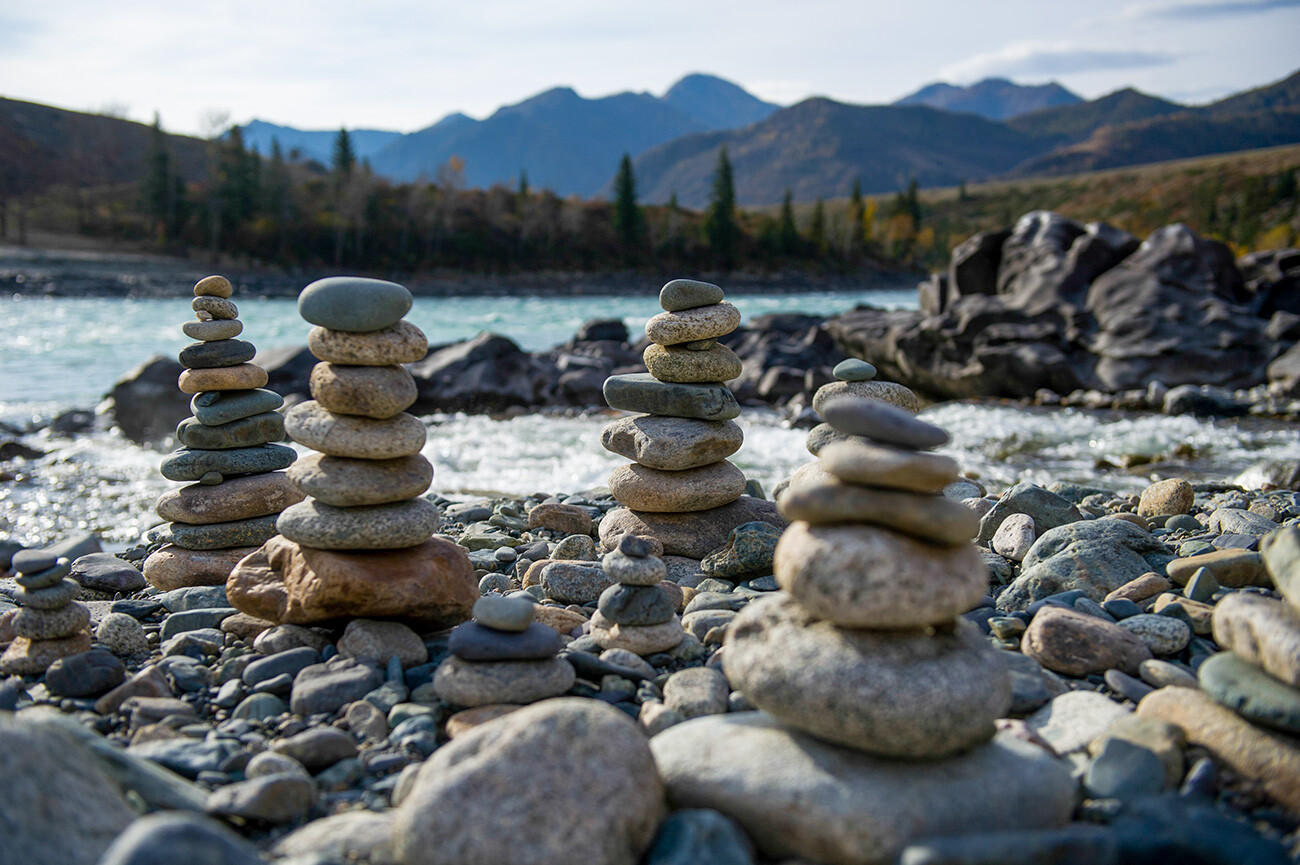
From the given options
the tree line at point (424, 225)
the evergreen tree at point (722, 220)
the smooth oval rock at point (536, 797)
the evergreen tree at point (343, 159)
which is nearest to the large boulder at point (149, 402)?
the smooth oval rock at point (536, 797)

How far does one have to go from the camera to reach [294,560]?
4738 millimetres

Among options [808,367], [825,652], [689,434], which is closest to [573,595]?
[689,434]

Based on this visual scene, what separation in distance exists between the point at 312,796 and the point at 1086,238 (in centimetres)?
2433

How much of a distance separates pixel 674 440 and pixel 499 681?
295 centimetres

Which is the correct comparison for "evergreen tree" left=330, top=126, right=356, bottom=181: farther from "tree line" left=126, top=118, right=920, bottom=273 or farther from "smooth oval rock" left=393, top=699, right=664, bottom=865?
"smooth oval rock" left=393, top=699, right=664, bottom=865

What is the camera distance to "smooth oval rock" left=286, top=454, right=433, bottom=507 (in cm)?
461

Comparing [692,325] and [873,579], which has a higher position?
[692,325]

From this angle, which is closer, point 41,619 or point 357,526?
point 41,619

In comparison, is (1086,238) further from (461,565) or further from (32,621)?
(32,621)

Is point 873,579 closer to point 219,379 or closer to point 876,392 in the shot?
point 876,392

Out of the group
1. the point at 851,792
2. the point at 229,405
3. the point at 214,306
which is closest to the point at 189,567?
the point at 229,405

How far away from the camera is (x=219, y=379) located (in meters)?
6.31

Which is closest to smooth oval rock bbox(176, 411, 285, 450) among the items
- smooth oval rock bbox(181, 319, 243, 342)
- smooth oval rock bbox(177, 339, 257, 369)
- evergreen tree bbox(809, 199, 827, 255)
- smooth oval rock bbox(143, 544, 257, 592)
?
smooth oval rock bbox(177, 339, 257, 369)

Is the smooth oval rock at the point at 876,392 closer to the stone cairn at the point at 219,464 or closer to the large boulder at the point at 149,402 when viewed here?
the stone cairn at the point at 219,464
